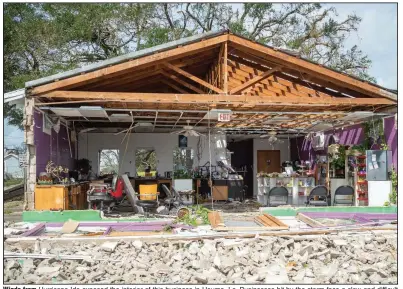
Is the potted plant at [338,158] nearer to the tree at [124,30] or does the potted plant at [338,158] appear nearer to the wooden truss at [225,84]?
the wooden truss at [225,84]

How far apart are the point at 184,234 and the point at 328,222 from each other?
372 centimetres

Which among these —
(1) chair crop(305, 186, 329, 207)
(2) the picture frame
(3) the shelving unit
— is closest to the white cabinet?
(2) the picture frame

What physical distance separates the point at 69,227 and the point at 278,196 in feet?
18.9

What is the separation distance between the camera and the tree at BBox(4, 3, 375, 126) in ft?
61.9

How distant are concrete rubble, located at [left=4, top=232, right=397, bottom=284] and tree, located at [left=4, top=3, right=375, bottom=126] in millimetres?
12680

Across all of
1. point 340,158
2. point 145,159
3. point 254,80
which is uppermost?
point 254,80

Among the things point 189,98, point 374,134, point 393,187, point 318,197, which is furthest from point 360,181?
point 189,98

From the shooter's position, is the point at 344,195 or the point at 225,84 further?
the point at 344,195

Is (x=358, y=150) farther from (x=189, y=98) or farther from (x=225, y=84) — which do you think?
(x=189, y=98)

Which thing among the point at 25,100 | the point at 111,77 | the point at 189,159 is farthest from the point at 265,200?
the point at 25,100

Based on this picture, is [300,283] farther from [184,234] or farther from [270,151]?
[270,151]

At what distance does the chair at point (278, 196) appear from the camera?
1216cm

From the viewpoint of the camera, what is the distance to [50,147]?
1207cm

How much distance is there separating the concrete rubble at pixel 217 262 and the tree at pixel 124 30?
1268 cm
